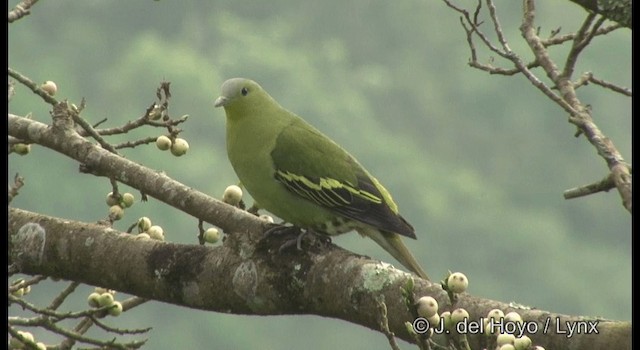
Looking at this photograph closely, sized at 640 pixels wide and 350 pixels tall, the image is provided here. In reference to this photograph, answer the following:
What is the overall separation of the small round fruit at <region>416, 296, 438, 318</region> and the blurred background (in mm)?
36084

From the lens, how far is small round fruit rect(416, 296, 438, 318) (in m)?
3.96

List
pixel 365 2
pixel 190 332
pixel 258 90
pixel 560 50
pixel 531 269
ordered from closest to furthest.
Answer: pixel 258 90 → pixel 190 332 → pixel 560 50 → pixel 531 269 → pixel 365 2

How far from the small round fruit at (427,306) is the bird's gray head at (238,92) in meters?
2.59

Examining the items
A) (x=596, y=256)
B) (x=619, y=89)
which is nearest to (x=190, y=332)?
(x=596, y=256)

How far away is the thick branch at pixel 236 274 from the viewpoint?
433 centimetres

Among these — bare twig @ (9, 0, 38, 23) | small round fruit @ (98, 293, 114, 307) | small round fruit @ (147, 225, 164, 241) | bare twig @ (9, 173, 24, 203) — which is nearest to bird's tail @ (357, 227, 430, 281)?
small round fruit @ (147, 225, 164, 241)

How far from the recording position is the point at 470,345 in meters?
4.14

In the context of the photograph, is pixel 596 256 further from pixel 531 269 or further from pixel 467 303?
pixel 467 303

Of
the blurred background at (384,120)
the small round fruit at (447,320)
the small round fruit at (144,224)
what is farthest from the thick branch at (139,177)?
the blurred background at (384,120)

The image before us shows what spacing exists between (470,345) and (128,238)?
1494mm

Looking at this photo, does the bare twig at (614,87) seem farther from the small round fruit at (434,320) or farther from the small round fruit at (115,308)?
the small round fruit at (115,308)

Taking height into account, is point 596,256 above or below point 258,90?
above

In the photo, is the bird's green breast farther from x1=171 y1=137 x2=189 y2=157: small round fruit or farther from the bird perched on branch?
x1=171 y1=137 x2=189 y2=157: small round fruit

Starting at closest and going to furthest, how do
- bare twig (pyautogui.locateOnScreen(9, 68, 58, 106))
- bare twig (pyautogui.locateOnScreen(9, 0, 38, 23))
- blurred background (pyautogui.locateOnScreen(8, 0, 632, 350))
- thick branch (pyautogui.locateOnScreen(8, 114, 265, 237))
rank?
bare twig (pyautogui.locateOnScreen(9, 0, 38, 23)), bare twig (pyautogui.locateOnScreen(9, 68, 58, 106)), thick branch (pyautogui.locateOnScreen(8, 114, 265, 237)), blurred background (pyautogui.locateOnScreen(8, 0, 632, 350))
